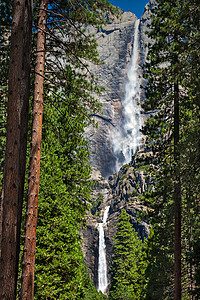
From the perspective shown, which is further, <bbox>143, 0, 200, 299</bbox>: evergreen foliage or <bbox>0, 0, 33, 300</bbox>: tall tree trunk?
<bbox>143, 0, 200, 299</bbox>: evergreen foliage

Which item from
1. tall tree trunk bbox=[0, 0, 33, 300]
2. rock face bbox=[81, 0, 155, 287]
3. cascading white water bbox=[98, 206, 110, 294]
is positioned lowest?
cascading white water bbox=[98, 206, 110, 294]

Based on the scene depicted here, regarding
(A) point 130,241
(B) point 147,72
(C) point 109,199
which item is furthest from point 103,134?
(B) point 147,72

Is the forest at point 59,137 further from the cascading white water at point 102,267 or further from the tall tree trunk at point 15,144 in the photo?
the cascading white water at point 102,267

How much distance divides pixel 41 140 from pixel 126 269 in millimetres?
26220

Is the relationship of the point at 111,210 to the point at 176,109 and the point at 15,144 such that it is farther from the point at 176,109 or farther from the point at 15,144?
the point at 15,144

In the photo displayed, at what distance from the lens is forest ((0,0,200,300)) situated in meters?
3.53

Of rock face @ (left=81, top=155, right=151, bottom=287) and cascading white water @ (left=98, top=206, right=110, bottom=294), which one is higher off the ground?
rock face @ (left=81, top=155, right=151, bottom=287)

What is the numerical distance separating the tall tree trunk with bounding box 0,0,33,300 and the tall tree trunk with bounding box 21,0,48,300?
6.59 feet

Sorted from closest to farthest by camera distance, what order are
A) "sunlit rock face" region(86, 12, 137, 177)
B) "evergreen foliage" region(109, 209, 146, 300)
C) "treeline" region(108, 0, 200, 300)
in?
"treeline" region(108, 0, 200, 300)
"evergreen foliage" region(109, 209, 146, 300)
"sunlit rock face" region(86, 12, 137, 177)

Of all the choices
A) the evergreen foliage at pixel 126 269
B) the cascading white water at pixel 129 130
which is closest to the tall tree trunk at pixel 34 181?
the evergreen foliage at pixel 126 269

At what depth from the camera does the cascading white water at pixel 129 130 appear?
391 ft

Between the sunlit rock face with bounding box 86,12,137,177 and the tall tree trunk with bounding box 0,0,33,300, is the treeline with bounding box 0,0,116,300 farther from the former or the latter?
the sunlit rock face with bounding box 86,12,137,177

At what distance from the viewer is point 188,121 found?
10.0 m

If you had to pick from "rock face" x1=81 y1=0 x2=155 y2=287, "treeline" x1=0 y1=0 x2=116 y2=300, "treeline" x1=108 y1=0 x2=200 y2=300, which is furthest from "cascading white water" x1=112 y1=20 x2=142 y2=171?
"treeline" x1=0 y1=0 x2=116 y2=300
